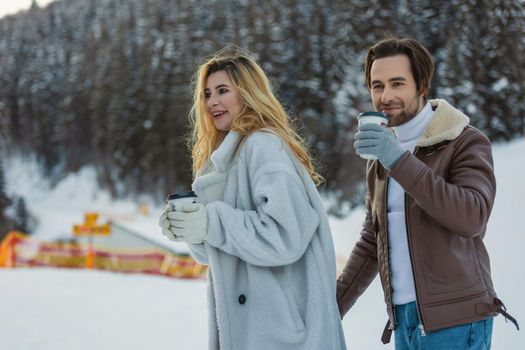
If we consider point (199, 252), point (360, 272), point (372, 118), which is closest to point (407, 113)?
point (372, 118)

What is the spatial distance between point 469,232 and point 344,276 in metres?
1.01

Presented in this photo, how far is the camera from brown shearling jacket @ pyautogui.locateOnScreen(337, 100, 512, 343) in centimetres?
214

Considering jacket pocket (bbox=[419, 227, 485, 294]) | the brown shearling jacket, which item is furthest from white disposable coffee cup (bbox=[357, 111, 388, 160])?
jacket pocket (bbox=[419, 227, 485, 294])

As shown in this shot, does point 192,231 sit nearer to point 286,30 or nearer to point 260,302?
Answer: point 260,302

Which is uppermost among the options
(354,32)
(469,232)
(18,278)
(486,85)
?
(354,32)

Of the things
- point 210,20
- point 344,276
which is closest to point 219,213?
point 344,276

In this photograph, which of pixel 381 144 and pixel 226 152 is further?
pixel 226 152

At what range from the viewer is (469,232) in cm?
216

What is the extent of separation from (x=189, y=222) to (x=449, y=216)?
3.53ft

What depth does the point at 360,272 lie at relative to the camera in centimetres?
302

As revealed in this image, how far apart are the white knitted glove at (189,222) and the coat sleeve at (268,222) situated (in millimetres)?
46

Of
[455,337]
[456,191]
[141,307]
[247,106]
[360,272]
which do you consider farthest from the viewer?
[141,307]

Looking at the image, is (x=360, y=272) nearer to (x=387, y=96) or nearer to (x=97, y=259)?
(x=387, y=96)

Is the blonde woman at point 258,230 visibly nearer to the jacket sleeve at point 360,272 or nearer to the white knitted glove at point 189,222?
the white knitted glove at point 189,222
